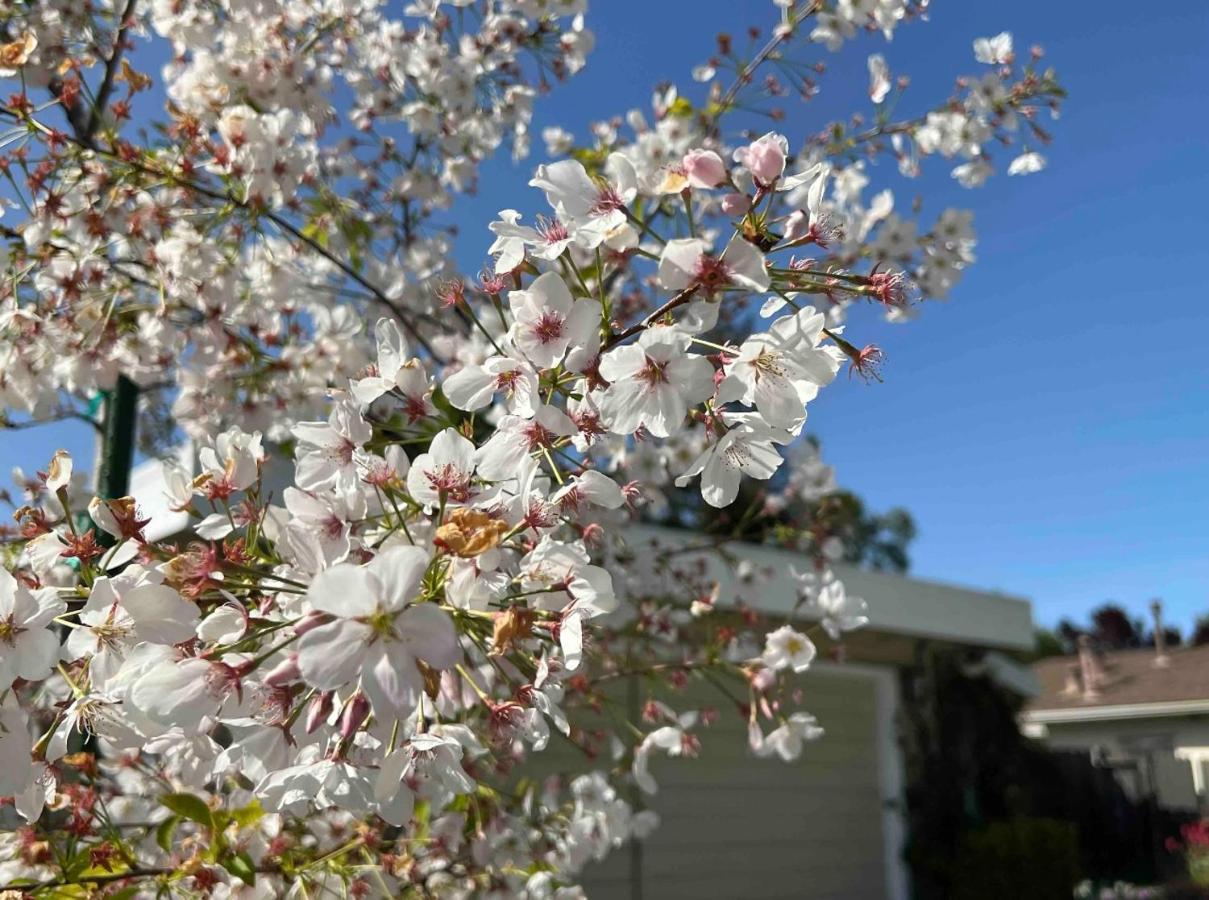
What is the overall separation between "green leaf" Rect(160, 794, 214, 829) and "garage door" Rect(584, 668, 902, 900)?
4.84 metres

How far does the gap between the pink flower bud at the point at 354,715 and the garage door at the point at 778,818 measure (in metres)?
5.25

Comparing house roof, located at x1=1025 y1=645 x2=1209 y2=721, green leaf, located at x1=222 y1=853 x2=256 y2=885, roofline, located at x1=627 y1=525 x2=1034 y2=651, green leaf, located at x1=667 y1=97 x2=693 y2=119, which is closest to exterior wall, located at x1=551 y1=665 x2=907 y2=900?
roofline, located at x1=627 y1=525 x2=1034 y2=651

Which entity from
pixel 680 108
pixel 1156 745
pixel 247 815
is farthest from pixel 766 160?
pixel 1156 745

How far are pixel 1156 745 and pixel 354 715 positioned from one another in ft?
51.2

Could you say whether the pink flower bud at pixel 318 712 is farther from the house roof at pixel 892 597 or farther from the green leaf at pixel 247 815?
the house roof at pixel 892 597

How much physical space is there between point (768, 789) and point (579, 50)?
5283mm

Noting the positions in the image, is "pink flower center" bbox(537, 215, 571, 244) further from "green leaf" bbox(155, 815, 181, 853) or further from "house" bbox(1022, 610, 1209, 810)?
"house" bbox(1022, 610, 1209, 810)

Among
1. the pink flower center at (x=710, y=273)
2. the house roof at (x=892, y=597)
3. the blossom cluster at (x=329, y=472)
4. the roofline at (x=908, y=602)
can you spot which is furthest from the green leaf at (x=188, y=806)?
the roofline at (x=908, y=602)

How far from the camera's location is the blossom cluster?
1090 mm

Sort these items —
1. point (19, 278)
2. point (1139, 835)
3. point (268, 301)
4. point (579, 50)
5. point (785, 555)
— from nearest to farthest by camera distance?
point (19, 278) → point (268, 301) → point (579, 50) → point (785, 555) → point (1139, 835)

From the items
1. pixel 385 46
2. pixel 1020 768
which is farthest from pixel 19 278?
pixel 1020 768

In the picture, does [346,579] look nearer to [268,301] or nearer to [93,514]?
[93,514]

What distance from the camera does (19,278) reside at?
2201 millimetres

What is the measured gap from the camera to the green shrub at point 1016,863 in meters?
7.63
